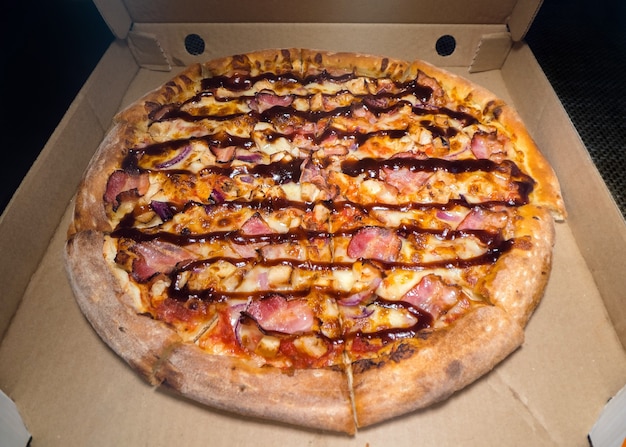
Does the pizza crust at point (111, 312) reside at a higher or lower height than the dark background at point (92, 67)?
lower

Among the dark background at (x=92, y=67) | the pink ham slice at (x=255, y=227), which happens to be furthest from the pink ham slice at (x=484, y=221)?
the pink ham slice at (x=255, y=227)

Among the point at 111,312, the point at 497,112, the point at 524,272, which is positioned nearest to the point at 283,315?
the point at 111,312

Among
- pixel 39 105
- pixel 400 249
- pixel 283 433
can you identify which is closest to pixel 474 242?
pixel 400 249

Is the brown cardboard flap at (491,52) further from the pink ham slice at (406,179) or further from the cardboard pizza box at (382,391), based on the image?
the pink ham slice at (406,179)

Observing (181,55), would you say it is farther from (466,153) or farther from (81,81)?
(466,153)

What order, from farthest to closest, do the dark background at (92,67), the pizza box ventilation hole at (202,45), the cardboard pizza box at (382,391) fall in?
the pizza box ventilation hole at (202,45) < the dark background at (92,67) < the cardboard pizza box at (382,391)

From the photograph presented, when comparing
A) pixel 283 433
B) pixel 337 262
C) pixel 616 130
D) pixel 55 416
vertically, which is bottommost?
pixel 55 416
